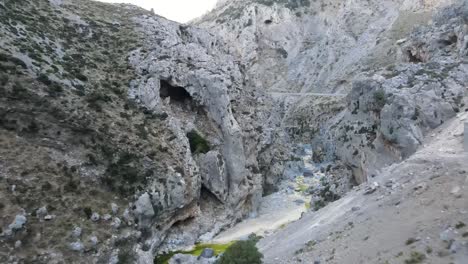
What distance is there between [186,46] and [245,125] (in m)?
13.2

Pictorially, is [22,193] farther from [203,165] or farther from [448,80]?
[448,80]

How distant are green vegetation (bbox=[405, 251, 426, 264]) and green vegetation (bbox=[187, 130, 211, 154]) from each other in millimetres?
35948

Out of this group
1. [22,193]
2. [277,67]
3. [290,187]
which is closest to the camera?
[22,193]

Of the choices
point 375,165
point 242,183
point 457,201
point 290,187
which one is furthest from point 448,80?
point 290,187

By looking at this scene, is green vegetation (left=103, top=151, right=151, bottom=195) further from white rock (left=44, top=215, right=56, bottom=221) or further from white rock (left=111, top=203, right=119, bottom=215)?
white rock (left=44, top=215, right=56, bottom=221)

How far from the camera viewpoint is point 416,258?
14.0 meters

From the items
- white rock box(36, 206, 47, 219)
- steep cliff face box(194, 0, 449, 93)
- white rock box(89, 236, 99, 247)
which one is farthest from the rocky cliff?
steep cliff face box(194, 0, 449, 93)

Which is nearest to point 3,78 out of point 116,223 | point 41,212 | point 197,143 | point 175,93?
point 41,212

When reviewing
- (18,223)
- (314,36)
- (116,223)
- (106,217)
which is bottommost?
(116,223)

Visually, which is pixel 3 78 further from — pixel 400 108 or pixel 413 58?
pixel 413 58

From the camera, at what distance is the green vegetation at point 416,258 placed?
45.4 ft

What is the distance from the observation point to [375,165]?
35312mm

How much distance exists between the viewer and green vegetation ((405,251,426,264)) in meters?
13.8

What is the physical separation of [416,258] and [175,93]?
43889 millimetres
